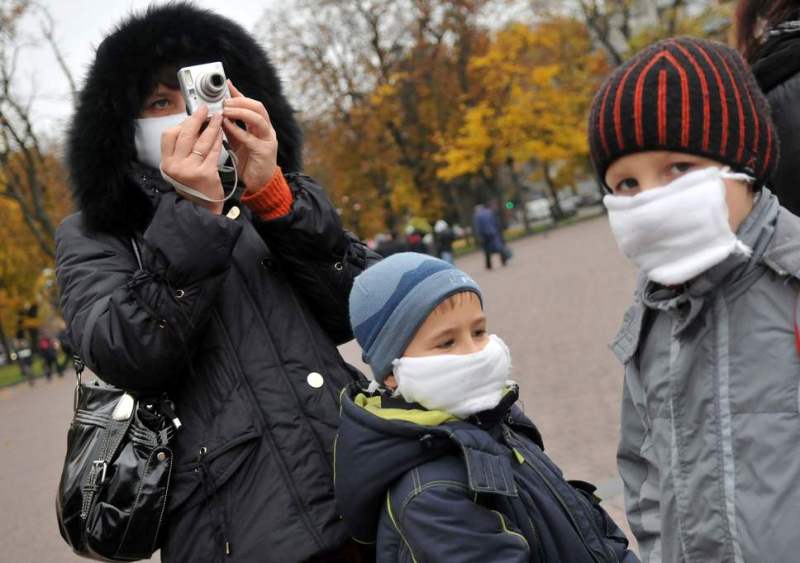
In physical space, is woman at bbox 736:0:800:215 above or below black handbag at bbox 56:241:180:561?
above

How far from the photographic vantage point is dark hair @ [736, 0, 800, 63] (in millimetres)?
2523

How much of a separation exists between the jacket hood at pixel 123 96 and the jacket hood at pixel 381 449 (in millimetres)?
870

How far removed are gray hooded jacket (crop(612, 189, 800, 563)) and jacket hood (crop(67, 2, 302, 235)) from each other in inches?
57.1

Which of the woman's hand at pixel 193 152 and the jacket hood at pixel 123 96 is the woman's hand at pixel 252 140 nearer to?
the woman's hand at pixel 193 152

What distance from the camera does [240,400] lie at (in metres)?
2.27

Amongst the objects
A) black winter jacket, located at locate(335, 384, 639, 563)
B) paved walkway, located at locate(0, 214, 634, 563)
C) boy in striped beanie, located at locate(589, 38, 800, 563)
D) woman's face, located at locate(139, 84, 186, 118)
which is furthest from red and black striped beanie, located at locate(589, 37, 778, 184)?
paved walkway, located at locate(0, 214, 634, 563)

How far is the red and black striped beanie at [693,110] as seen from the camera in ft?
6.26

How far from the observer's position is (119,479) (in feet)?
7.23

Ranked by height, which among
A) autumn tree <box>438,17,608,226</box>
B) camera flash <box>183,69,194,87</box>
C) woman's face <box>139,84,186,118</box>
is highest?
camera flash <box>183,69,194,87</box>

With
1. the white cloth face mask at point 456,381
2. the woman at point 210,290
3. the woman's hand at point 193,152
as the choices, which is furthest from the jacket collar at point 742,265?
the woman's hand at point 193,152

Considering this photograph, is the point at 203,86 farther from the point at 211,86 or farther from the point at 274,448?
the point at 274,448

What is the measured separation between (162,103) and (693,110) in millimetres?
1507

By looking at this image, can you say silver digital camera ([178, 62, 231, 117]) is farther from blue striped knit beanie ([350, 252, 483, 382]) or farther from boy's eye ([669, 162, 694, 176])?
boy's eye ([669, 162, 694, 176])

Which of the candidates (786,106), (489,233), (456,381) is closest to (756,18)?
(786,106)
